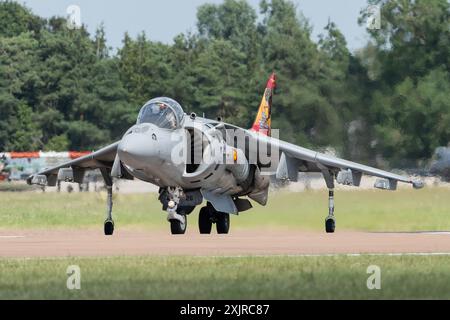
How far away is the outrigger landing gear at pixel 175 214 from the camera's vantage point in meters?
27.9

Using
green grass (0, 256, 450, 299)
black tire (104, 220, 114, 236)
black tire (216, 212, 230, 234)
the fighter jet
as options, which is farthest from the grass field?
black tire (216, 212, 230, 234)

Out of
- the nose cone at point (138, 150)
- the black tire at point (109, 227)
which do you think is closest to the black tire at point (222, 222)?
the black tire at point (109, 227)

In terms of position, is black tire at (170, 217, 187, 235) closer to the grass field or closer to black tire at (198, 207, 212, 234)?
black tire at (198, 207, 212, 234)

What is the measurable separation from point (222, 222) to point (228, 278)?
1395cm

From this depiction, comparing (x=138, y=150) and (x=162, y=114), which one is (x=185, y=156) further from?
(x=138, y=150)

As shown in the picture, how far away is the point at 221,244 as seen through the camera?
24922 millimetres

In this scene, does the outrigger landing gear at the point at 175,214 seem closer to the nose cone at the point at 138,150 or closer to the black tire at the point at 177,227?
the black tire at the point at 177,227

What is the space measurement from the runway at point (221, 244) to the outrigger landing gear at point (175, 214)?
0.90 ft

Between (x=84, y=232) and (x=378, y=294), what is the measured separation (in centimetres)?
1783

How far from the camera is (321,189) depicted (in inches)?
1404

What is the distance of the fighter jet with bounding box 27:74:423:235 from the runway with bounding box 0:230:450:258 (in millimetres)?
781

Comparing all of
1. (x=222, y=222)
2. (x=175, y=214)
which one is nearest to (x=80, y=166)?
(x=222, y=222)

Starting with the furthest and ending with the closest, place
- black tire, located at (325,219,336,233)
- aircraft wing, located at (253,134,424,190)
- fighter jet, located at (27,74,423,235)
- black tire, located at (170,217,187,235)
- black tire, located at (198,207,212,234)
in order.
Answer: black tire, located at (198,207,212,234) < black tire, located at (325,219,336,233) < aircraft wing, located at (253,134,424,190) < black tire, located at (170,217,187,235) < fighter jet, located at (27,74,423,235)

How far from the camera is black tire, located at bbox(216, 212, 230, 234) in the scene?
30.8m
